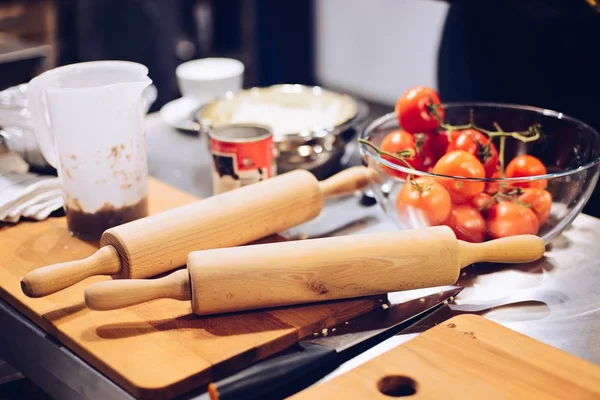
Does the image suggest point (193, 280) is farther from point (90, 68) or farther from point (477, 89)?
→ point (477, 89)

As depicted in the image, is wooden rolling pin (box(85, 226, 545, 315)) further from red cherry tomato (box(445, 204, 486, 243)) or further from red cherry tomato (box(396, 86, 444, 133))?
red cherry tomato (box(396, 86, 444, 133))

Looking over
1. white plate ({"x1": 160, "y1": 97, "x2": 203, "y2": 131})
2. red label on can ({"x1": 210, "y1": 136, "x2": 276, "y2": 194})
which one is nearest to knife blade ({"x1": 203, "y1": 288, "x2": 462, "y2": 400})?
red label on can ({"x1": 210, "y1": 136, "x2": 276, "y2": 194})

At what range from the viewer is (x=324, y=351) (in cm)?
79

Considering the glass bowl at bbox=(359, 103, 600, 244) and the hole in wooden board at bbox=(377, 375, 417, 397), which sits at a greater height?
the glass bowl at bbox=(359, 103, 600, 244)

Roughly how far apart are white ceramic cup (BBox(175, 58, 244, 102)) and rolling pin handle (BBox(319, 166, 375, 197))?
1.65ft

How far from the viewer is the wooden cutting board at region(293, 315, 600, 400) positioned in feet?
2.36

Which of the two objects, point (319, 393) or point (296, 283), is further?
point (296, 283)

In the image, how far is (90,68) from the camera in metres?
1.08

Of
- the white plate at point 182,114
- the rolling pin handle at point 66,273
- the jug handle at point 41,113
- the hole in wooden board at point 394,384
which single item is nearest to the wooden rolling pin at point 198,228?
the rolling pin handle at point 66,273

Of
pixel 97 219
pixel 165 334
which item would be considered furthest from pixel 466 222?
pixel 97 219

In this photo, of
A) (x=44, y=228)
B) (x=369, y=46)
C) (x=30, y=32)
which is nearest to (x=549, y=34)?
(x=44, y=228)

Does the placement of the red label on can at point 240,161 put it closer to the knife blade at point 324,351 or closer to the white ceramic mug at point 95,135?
the white ceramic mug at point 95,135

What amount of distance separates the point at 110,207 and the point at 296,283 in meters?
0.36

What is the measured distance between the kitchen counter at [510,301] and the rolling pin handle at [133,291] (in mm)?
76
